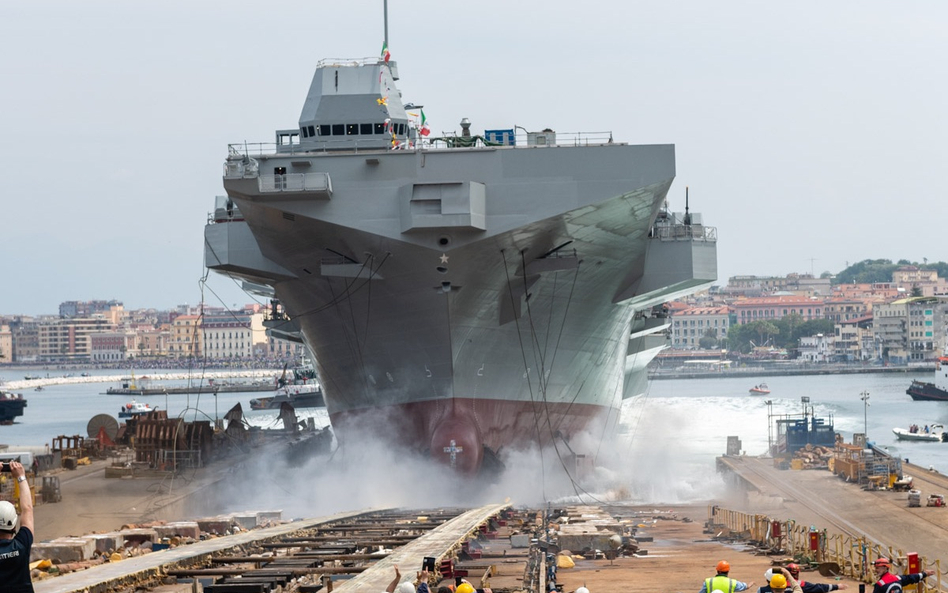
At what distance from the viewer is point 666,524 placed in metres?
21.8

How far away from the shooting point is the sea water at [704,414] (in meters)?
48.0

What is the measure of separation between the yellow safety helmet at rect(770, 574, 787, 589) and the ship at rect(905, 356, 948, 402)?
8357cm

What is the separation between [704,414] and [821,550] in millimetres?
58181

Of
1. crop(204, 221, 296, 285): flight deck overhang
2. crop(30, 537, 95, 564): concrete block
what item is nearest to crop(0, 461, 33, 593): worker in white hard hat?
crop(30, 537, 95, 564): concrete block

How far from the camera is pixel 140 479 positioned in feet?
100

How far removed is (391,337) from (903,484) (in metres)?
14.1

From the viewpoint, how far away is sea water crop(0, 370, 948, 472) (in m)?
48.0

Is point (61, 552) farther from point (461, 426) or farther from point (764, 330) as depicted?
point (764, 330)

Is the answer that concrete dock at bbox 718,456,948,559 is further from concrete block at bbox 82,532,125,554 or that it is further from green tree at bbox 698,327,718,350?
green tree at bbox 698,327,718,350

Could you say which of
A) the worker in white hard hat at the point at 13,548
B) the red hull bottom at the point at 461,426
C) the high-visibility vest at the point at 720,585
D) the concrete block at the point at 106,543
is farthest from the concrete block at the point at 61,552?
the red hull bottom at the point at 461,426

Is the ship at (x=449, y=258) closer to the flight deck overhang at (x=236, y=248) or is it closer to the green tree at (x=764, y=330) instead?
the flight deck overhang at (x=236, y=248)

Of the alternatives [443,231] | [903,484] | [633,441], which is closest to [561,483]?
[443,231]

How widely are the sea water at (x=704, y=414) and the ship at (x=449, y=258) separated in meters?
7.23

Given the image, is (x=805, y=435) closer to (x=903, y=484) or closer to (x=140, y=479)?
(x=903, y=484)
